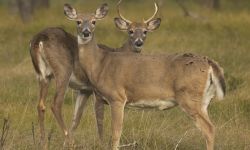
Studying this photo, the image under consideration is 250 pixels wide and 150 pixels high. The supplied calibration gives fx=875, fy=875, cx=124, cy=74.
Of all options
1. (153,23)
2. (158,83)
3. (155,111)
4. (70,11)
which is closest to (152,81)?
(158,83)

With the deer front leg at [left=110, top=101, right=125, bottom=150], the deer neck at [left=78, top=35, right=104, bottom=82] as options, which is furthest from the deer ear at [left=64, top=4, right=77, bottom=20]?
the deer front leg at [left=110, top=101, right=125, bottom=150]

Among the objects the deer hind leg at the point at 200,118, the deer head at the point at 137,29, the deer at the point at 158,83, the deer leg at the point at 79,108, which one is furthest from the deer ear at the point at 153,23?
the deer hind leg at the point at 200,118

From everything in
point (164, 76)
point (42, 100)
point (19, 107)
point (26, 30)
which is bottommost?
point (26, 30)

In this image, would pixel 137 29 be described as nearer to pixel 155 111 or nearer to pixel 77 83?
pixel 155 111

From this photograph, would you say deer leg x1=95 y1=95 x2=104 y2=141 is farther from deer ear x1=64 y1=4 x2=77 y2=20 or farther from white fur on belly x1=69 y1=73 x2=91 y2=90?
deer ear x1=64 y1=4 x2=77 y2=20

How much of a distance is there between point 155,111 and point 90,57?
2.09 m

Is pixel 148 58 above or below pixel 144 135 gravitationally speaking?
above

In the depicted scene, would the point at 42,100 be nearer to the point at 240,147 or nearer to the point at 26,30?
the point at 240,147

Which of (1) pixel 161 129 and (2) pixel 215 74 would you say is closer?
(2) pixel 215 74

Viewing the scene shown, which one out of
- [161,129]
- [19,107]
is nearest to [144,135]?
[161,129]

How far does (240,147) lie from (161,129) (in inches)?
42.5

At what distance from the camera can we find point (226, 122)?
10.4 metres

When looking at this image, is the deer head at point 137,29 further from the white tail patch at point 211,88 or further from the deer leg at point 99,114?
the white tail patch at point 211,88

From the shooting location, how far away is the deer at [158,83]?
8.77 meters
